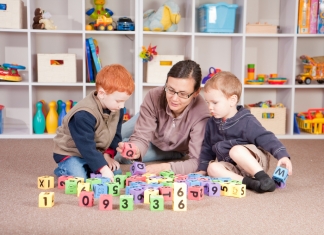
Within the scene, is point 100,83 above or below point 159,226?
above

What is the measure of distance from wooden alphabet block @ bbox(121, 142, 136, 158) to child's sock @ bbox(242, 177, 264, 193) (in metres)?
0.48

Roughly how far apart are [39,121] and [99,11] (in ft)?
2.77

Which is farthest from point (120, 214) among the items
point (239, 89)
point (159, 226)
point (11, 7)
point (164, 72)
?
point (11, 7)

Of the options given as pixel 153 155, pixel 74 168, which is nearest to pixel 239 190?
pixel 74 168

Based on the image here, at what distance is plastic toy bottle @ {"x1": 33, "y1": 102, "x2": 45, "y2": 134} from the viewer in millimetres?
3268

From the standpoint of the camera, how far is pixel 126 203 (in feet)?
5.19

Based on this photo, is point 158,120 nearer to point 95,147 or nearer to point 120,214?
point 95,147

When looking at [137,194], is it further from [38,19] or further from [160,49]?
[160,49]

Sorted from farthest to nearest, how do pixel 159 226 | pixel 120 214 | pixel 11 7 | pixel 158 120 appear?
pixel 11 7
pixel 158 120
pixel 120 214
pixel 159 226

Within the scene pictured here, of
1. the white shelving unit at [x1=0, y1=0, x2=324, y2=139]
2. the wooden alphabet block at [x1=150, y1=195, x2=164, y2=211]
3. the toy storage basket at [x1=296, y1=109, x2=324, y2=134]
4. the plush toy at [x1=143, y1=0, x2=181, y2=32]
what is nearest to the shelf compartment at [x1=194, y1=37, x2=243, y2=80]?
the white shelving unit at [x1=0, y1=0, x2=324, y2=139]

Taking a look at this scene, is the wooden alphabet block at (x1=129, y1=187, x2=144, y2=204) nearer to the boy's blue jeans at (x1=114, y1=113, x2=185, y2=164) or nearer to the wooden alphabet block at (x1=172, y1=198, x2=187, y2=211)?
the wooden alphabet block at (x1=172, y1=198, x2=187, y2=211)

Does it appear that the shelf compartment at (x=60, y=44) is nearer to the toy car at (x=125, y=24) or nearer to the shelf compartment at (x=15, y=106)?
the shelf compartment at (x=15, y=106)

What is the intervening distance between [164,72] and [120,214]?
1870 millimetres

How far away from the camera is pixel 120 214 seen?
1.55 m
